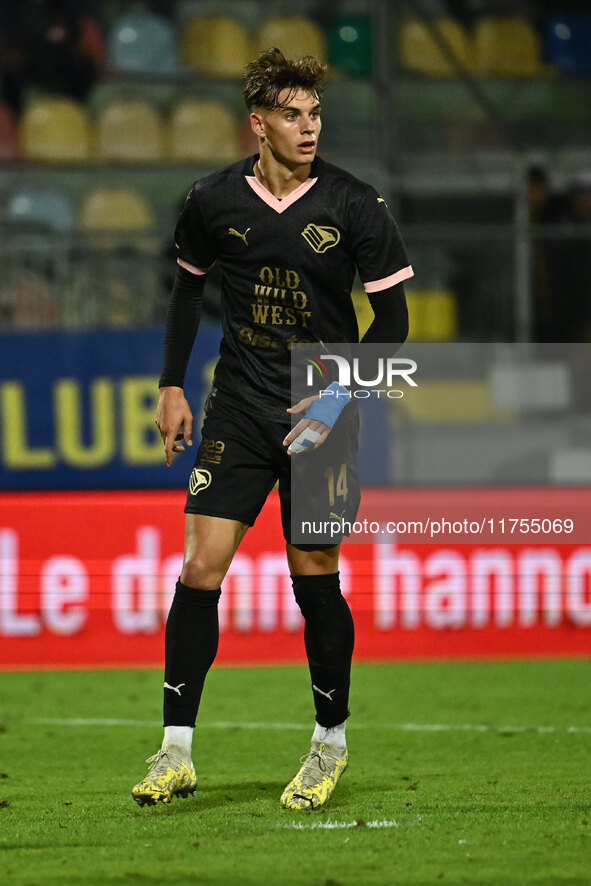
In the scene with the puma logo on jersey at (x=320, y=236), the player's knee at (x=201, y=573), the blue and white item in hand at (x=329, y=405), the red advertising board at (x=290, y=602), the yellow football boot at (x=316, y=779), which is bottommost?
the red advertising board at (x=290, y=602)

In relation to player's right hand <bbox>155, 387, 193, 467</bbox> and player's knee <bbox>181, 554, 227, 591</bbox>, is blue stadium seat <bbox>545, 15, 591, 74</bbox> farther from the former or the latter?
player's knee <bbox>181, 554, 227, 591</bbox>

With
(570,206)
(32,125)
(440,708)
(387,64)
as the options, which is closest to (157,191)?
(32,125)

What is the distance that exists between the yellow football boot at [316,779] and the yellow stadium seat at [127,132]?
296 inches

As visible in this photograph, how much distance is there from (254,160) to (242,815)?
1.88 meters

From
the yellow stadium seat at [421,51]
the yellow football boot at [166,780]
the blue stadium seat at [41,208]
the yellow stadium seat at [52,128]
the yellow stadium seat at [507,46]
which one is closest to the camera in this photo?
the yellow football boot at [166,780]

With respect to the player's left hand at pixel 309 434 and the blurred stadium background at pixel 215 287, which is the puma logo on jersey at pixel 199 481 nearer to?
the player's left hand at pixel 309 434

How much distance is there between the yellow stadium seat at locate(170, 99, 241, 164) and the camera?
1090cm

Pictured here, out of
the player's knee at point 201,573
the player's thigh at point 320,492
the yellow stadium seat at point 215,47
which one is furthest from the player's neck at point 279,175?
the yellow stadium seat at point 215,47

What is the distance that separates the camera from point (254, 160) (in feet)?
13.3

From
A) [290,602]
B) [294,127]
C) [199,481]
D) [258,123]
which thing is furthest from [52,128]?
[199,481]

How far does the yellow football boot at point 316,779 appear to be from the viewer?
3914 millimetres

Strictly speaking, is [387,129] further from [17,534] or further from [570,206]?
[17,534]

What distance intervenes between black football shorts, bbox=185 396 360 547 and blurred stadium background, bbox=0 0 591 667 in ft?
10.5

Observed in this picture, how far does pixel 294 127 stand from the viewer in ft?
12.7
